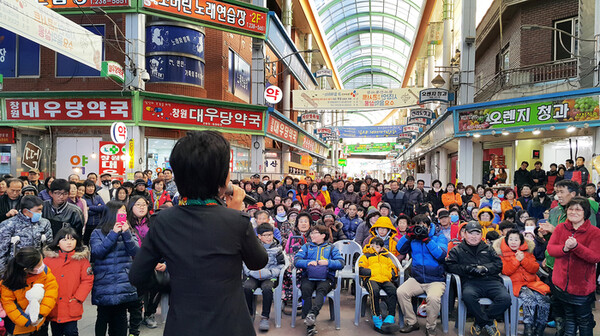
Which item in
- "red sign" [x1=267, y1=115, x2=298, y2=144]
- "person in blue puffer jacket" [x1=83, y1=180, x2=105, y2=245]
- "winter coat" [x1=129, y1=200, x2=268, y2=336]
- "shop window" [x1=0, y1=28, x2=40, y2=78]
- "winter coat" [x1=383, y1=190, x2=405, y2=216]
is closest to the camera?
"winter coat" [x1=129, y1=200, x2=268, y2=336]

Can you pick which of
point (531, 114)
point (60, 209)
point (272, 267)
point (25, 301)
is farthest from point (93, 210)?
point (531, 114)

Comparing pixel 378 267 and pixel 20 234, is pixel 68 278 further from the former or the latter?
pixel 378 267

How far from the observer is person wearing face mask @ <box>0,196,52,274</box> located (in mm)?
4555

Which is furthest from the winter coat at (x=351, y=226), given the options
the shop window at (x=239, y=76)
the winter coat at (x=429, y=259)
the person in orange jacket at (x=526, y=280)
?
the shop window at (x=239, y=76)

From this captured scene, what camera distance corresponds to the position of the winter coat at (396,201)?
11117 mm

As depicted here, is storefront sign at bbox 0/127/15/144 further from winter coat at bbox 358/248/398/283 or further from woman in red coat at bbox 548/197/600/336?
woman in red coat at bbox 548/197/600/336

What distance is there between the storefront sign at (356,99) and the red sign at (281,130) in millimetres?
1248

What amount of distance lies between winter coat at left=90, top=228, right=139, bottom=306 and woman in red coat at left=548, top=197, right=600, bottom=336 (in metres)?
4.76

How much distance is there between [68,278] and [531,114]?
13527mm

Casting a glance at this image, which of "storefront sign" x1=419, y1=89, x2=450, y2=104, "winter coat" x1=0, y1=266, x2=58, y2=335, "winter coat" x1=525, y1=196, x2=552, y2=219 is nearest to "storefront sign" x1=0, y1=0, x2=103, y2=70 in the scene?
"winter coat" x1=0, y1=266, x2=58, y2=335

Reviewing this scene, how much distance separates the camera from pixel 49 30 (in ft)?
25.4

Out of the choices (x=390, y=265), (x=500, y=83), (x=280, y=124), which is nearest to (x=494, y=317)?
(x=390, y=265)

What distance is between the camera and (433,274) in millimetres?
5762

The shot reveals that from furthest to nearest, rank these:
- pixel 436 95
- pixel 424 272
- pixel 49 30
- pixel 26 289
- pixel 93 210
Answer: pixel 436 95, pixel 49 30, pixel 93 210, pixel 424 272, pixel 26 289
